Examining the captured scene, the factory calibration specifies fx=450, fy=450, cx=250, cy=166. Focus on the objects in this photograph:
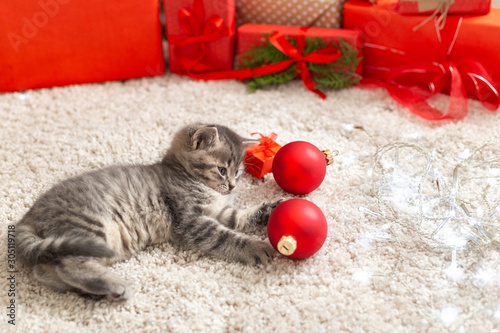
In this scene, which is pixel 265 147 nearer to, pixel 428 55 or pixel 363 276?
pixel 363 276

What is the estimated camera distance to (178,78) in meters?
2.19

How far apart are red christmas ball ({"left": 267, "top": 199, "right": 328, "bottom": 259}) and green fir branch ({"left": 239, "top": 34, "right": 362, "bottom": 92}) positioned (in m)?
1.02

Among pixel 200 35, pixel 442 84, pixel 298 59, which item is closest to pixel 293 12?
pixel 298 59

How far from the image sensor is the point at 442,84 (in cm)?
197

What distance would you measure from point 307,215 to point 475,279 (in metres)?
0.46

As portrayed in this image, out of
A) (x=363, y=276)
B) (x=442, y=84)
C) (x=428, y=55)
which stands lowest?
(x=363, y=276)

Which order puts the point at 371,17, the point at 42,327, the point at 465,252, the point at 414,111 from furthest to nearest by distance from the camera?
the point at 371,17 < the point at 414,111 < the point at 465,252 < the point at 42,327

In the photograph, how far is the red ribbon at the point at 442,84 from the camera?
1.87m

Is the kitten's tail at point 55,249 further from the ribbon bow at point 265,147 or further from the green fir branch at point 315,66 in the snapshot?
the green fir branch at point 315,66

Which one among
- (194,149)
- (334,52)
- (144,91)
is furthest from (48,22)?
(334,52)

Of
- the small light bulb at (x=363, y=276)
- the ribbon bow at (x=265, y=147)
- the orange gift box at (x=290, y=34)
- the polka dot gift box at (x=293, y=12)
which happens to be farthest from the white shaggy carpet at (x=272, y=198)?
the polka dot gift box at (x=293, y=12)

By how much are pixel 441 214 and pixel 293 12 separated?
1.24 meters

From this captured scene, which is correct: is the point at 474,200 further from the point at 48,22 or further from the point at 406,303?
the point at 48,22

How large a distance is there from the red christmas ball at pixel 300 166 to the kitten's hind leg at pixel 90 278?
22.7 inches
